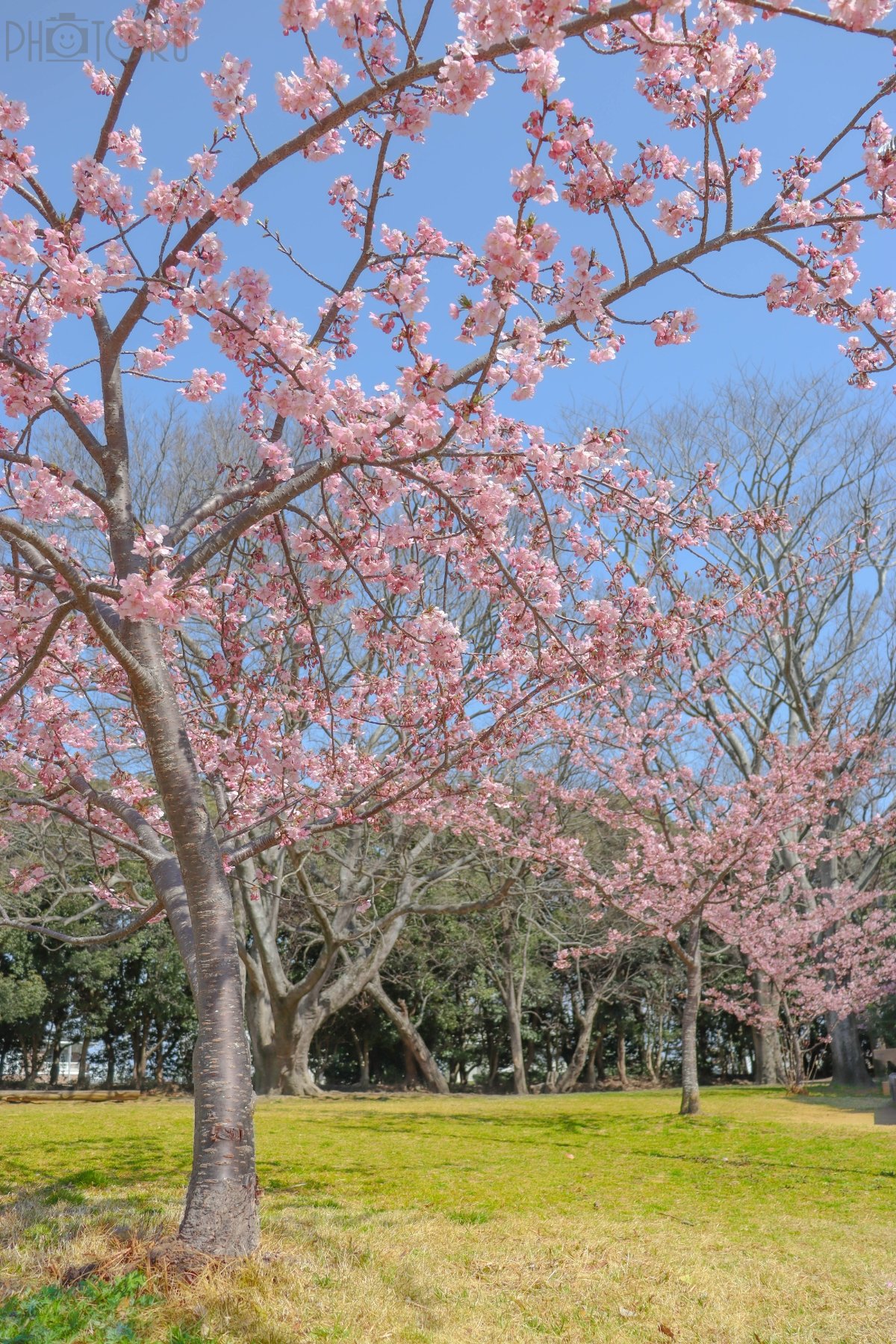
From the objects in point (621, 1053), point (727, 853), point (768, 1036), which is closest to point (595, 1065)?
point (621, 1053)

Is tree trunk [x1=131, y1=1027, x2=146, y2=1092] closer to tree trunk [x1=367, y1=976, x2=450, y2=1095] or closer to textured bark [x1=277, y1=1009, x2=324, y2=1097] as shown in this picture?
tree trunk [x1=367, y1=976, x2=450, y2=1095]

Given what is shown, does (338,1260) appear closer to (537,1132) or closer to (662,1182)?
(662,1182)

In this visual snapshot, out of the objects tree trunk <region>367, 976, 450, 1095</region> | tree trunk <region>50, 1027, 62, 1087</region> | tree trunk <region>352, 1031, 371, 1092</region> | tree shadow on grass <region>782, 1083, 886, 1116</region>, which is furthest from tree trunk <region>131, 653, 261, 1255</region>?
tree trunk <region>50, 1027, 62, 1087</region>

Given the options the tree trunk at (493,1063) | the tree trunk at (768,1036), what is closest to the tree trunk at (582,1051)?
the tree trunk at (493,1063)

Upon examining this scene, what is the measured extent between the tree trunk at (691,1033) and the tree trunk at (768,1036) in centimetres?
612

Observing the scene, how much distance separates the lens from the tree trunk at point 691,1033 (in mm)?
11250

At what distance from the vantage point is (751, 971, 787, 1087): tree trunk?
17.8 m

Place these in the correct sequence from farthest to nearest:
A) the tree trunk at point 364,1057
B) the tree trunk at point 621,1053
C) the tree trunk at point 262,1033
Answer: the tree trunk at point 621,1053
the tree trunk at point 364,1057
the tree trunk at point 262,1033

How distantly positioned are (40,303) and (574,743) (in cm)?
678

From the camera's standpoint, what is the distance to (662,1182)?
663 cm

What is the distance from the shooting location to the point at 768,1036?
20.6 metres

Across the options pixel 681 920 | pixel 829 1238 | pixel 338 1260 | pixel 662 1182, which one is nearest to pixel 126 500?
pixel 338 1260

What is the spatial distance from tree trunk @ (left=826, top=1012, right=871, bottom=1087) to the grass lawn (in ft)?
29.3

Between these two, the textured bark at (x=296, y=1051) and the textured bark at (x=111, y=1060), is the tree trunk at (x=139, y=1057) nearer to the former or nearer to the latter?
the textured bark at (x=111, y=1060)
